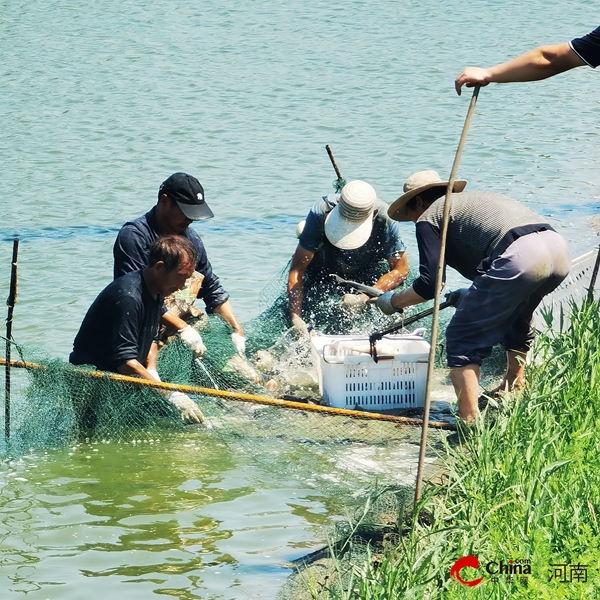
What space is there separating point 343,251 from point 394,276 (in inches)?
15.8

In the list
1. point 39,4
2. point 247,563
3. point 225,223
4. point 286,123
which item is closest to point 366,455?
point 247,563

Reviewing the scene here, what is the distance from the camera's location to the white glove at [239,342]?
6.71 meters

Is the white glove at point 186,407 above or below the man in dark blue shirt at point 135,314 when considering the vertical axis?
below

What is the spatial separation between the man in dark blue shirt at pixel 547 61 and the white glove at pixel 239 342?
114 inches

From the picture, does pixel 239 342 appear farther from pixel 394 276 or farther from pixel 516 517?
pixel 516 517

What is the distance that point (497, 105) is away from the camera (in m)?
15.8

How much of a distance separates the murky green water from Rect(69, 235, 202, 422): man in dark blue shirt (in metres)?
0.53

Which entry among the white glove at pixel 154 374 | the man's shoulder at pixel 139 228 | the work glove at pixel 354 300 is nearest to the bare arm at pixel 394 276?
the work glove at pixel 354 300

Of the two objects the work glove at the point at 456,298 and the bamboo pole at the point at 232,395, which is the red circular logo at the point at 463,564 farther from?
the work glove at the point at 456,298

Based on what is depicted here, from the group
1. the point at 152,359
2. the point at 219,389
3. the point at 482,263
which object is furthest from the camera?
the point at 219,389

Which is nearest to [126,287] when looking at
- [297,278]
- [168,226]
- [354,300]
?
[168,226]

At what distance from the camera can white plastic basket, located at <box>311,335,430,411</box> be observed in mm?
6121

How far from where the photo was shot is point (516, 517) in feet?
12.5

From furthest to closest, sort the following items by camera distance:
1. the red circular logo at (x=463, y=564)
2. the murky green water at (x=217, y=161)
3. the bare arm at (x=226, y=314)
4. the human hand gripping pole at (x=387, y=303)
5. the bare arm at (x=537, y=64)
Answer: the bare arm at (x=226, y=314) → the human hand gripping pole at (x=387, y=303) → the murky green water at (x=217, y=161) → the bare arm at (x=537, y=64) → the red circular logo at (x=463, y=564)
